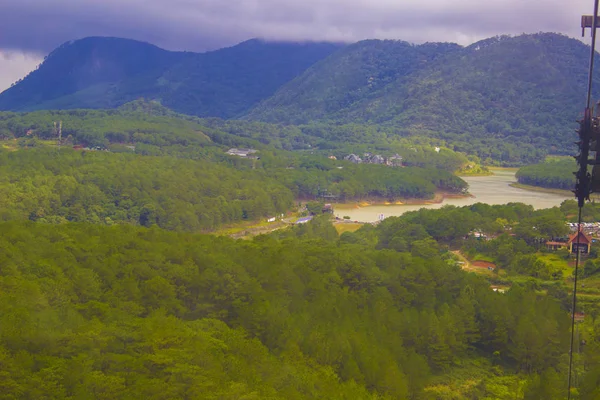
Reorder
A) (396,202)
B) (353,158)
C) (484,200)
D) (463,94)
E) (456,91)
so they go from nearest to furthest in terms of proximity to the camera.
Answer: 1. (484,200)
2. (396,202)
3. (353,158)
4. (463,94)
5. (456,91)

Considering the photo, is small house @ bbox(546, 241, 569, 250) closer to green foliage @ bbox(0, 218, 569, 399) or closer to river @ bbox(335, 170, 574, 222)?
green foliage @ bbox(0, 218, 569, 399)

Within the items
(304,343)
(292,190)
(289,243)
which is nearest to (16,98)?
(292,190)

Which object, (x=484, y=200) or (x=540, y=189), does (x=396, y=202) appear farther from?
(x=540, y=189)

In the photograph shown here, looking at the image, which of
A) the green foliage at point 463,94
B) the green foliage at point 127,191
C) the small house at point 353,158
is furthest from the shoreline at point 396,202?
the green foliage at point 463,94

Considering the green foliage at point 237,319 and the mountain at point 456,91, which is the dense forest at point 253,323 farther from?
the mountain at point 456,91

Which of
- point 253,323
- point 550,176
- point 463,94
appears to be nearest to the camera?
point 253,323

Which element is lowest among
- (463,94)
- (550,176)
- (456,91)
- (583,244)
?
(583,244)

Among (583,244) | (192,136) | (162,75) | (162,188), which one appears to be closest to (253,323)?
(583,244)
